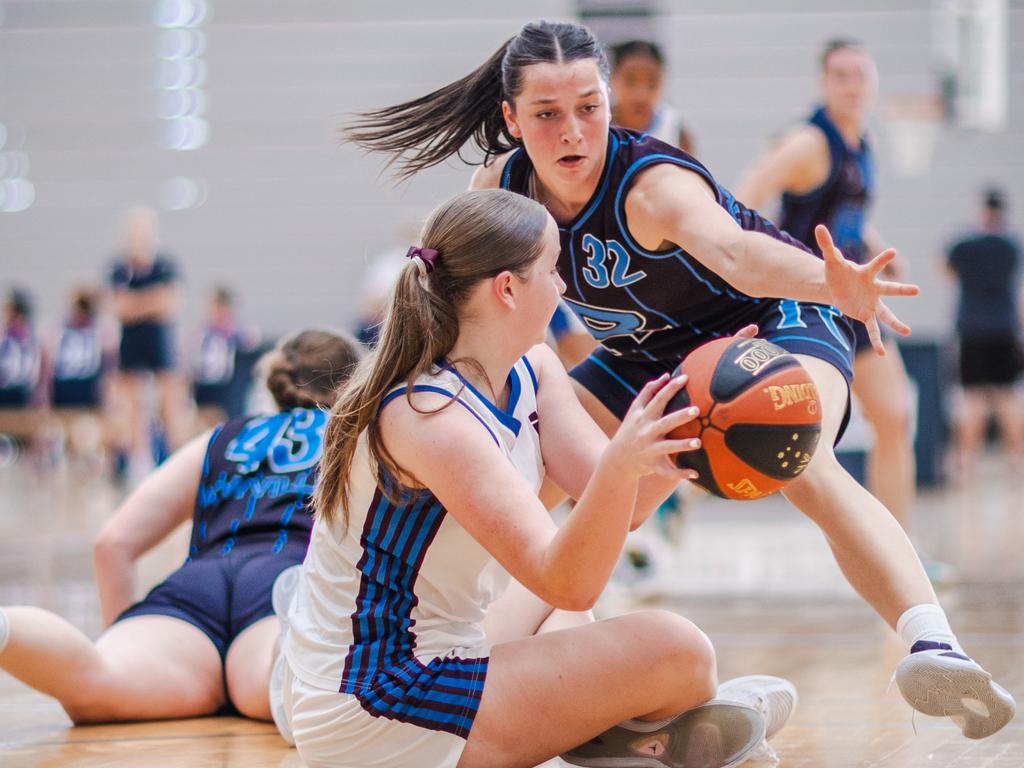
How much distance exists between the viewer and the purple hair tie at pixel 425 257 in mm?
2334

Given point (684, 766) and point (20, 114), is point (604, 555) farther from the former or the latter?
point (20, 114)

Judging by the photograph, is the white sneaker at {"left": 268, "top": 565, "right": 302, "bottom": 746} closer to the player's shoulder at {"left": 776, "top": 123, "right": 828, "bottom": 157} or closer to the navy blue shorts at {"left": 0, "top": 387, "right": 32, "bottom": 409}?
the player's shoulder at {"left": 776, "top": 123, "right": 828, "bottom": 157}

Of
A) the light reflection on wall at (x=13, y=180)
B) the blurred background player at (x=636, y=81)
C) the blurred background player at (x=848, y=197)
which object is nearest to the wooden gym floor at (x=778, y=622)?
the blurred background player at (x=848, y=197)

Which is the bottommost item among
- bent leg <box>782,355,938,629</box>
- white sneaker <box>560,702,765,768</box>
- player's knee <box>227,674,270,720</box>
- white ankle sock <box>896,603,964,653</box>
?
player's knee <box>227,674,270,720</box>

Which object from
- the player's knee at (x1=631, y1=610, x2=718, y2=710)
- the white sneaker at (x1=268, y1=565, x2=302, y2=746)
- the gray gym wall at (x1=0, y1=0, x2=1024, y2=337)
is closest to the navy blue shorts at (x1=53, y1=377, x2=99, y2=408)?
the gray gym wall at (x1=0, y1=0, x2=1024, y2=337)

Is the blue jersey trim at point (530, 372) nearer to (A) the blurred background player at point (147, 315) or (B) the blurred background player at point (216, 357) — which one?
(A) the blurred background player at point (147, 315)

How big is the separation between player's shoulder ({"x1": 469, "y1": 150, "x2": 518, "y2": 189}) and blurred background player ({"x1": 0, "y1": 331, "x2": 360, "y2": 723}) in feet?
1.81

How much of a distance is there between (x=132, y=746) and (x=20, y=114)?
1555cm

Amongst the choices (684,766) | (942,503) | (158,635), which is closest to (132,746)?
(158,635)

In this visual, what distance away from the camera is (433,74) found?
52.5ft

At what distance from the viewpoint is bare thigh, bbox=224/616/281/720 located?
3.06 m

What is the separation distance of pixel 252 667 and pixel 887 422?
2.80 m

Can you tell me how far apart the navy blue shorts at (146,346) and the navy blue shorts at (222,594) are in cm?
793

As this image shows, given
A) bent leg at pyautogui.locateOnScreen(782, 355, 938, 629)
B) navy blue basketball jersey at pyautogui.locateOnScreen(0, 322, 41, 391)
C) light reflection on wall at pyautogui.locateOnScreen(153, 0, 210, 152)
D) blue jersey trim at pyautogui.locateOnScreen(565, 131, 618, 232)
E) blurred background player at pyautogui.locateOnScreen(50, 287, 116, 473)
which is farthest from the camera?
light reflection on wall at pyautogui.locateOnScreen(153, 0, 210, 152)
